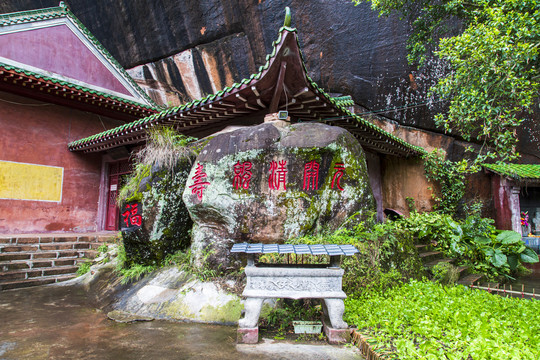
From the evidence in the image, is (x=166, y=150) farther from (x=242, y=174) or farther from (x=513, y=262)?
(x=513, y=262)

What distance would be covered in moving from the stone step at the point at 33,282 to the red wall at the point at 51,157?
298cm

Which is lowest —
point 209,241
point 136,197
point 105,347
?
point 105,347

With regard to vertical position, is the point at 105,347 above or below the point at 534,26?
below

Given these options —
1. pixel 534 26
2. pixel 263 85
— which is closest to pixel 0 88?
pixel 263 85

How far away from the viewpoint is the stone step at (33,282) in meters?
6.84

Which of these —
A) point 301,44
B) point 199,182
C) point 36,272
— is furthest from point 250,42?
point 36,272

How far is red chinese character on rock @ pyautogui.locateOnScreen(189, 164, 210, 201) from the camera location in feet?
18.7

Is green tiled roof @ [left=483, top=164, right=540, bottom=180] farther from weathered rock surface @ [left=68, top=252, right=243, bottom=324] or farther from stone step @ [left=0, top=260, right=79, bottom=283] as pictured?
stone step @ [left=0, top=260, right=79, bottom=283]

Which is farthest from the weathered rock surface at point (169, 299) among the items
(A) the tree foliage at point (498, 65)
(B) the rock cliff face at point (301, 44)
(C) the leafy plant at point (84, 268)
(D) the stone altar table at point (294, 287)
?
(B) the rock cliff face at point (301, 44)

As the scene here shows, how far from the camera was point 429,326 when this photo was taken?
10.9 ft

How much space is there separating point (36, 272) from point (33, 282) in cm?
31

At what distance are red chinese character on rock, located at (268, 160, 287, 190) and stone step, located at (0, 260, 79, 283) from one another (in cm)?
601

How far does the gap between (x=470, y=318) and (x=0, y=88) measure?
1212 cm

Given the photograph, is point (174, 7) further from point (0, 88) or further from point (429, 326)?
point (429, 326)
